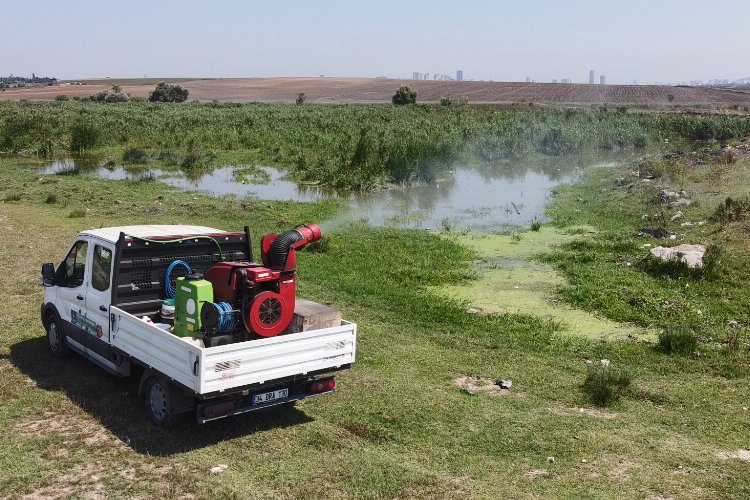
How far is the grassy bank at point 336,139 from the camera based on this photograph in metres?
31.9

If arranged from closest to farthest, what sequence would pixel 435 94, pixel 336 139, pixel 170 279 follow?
pixel 170 279, pixel 336 139, pixel 435 94

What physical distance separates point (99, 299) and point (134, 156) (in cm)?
2839

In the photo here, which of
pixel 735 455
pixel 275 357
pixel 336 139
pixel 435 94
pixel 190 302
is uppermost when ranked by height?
pixel 435 94

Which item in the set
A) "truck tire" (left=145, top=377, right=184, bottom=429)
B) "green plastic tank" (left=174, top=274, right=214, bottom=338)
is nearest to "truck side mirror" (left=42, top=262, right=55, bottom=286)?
"green plastic tank" (left=174, top=274, right=214, bottom=338)

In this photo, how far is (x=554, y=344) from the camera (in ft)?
36.2

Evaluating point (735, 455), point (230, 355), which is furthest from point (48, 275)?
point (735, 455)

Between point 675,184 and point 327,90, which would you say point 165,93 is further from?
point 675,184

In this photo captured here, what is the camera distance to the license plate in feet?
24.2

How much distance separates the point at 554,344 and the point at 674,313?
2.71 meters

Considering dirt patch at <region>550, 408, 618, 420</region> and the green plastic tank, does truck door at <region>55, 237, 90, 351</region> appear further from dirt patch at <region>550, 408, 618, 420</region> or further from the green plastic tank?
dirt patch at <region>550, 408, 618, 420</region>

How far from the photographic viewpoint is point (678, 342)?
34.6 feet

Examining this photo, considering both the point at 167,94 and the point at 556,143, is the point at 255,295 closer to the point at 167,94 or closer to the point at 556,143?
the point at 556,143

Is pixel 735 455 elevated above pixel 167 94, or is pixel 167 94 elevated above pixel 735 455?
pixel 167 94

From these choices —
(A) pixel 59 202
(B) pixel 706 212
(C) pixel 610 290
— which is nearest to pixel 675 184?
(B) pixel 706 212
